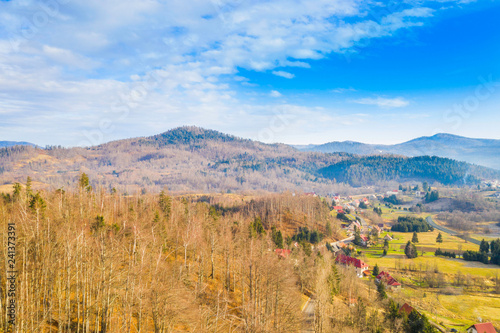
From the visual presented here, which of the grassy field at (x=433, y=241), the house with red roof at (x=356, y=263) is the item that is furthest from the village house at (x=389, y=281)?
the grassy field at (x=433, y=241)

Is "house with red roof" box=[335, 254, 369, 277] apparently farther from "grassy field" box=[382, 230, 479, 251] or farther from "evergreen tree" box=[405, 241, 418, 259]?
"grassy field" box=[382, 230, 479, 251]

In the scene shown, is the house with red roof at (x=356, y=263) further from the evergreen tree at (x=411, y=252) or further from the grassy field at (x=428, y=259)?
the evergreen tree at (x=411, y=252)

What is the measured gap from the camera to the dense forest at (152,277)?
1783 centimetres

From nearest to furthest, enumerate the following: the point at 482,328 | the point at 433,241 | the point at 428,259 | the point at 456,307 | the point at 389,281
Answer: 1. the point at 482,328
2. the point at 456,307
3. the point at 389,281
4. the point at 428,259
5. the point at 433,241

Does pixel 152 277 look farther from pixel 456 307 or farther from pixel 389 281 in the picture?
pixel 456 307

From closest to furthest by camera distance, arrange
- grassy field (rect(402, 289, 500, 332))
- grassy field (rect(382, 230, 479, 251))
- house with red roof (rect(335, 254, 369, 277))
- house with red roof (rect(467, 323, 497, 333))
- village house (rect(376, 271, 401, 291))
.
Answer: house with red roof (rect(467, 323, 497, 333))
grassy field (rect(402, 289, 500, 332))
village house (rect(376, 271, 401, 291))
house with red roof (rect(335, 254, 369, 277))
grassy field (rect(382, 230, 479, 251))

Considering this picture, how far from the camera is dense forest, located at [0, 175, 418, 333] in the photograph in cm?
1783

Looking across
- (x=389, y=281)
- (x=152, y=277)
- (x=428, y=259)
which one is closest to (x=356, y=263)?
(x=389, y=281)

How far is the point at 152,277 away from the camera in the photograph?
21547 millimetres

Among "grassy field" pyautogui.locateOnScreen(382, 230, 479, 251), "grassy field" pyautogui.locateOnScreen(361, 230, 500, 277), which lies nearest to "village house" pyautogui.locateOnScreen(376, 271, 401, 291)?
"grassy field" pyautogui.locateOnScreen(361, 230, 500, 277)

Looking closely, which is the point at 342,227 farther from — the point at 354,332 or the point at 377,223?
the point at 354,332

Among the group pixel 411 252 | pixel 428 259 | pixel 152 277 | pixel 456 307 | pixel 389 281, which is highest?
pixel 152 277

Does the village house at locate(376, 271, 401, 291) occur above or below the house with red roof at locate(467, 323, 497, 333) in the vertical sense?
below

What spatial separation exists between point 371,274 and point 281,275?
54210mm
